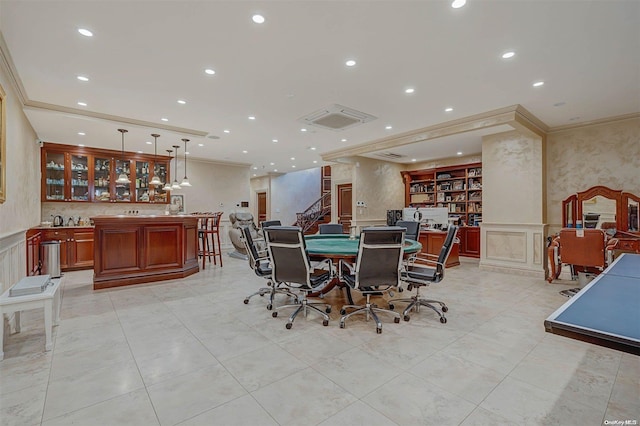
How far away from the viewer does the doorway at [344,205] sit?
960 centimetres

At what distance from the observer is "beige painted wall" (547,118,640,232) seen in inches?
196

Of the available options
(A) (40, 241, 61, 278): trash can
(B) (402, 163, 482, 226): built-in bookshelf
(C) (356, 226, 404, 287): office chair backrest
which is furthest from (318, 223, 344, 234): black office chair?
(A) (40, 241, 61, 278): trash can

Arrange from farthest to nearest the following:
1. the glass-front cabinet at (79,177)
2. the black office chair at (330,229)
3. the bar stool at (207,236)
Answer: the glass-front cabinet at (79,177), the bar stool at (207,236), the black office chair at (330,229)

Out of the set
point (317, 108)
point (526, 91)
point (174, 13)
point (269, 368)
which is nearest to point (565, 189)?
point (526, 91)

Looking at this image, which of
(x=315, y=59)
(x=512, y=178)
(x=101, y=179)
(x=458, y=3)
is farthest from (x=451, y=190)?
(x=101, y=179)

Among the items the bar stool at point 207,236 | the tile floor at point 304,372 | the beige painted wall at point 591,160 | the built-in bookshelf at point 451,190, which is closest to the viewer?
the tile floor at point 304,372

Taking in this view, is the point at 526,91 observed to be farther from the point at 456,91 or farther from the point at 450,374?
the point at 450,374

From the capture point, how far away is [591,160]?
17.5ft

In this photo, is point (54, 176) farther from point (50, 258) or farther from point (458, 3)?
point (458, 3)

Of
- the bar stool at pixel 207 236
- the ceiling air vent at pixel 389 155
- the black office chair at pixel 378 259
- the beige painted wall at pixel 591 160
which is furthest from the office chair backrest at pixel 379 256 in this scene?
the ceiling air vent at pixel 389 155

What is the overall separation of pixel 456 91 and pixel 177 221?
4806 mm

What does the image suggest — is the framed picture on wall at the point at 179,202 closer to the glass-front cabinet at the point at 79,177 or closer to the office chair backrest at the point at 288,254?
the glass-front cabinet at the point at 79,177

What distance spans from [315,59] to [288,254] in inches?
81.6

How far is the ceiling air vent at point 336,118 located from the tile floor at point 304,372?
9.85 ft
